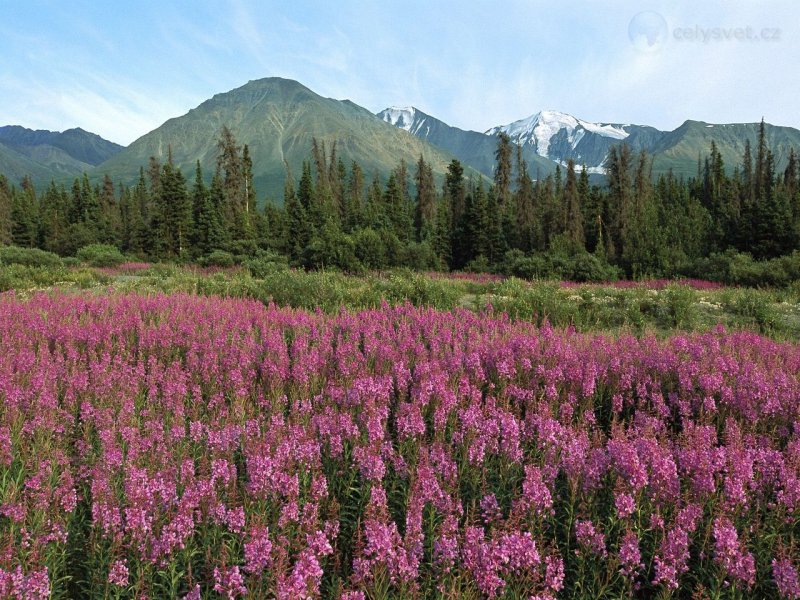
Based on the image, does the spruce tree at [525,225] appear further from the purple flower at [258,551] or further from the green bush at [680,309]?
the purple flower at [258,551]

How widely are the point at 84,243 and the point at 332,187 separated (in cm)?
3625

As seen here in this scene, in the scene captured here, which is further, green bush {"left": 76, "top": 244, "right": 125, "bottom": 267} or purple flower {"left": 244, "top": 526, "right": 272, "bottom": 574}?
green bush {"left": 76, "top": 244, "right": 125, "bottom": 267}

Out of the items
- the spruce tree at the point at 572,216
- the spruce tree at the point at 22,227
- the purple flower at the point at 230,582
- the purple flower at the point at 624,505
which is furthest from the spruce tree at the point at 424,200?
the purple flower at the point at 230,582

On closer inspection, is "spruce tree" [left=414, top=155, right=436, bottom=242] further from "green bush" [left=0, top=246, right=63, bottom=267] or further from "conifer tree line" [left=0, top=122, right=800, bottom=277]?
"green bush" [left=0, top=246, right=63, bottom=267]

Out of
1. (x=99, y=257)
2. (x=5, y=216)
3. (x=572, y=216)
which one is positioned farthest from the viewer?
(x=5, y=216)

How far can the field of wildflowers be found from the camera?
2744mm

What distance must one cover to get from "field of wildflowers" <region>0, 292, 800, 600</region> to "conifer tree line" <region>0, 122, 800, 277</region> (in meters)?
29.5

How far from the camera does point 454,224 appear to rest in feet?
198

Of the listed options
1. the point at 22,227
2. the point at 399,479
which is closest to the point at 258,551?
the point at 399,479

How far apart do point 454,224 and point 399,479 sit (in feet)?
189

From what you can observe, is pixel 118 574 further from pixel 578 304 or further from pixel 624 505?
pixel 578 304

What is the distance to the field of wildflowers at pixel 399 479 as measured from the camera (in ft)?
9.00

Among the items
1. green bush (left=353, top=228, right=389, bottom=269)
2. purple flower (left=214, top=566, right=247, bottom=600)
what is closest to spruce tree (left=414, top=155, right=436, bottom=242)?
green bush (left=353, top=228, right=389, bottom=269)

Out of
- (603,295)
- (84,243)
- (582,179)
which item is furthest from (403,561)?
(84,243)
